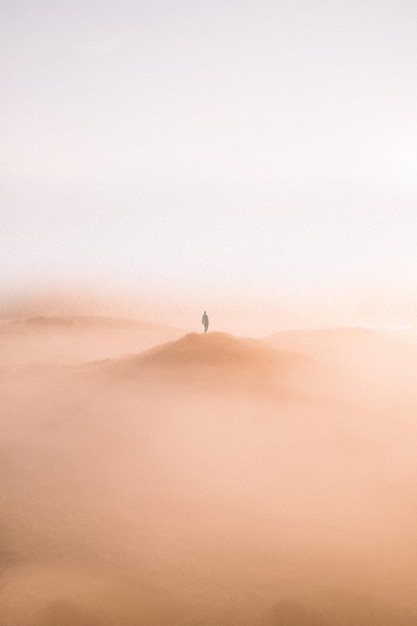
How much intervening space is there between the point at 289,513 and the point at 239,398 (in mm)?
A: 16416

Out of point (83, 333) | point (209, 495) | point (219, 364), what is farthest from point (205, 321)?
point (83, 333)

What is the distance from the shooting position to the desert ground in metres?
12.9

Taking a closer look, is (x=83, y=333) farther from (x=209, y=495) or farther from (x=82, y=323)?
(x=209, y=495)

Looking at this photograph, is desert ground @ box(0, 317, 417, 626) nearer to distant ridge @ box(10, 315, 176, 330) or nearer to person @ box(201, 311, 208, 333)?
person @ box(201, 311, 208, 333)

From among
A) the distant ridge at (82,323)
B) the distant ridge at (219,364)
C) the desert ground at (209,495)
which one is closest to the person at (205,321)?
the distant ridge at (219,364)

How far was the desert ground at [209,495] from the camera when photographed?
510 inches

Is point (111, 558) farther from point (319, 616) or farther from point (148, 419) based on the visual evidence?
point (148, 419)

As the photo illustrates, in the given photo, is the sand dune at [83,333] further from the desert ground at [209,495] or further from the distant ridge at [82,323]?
the desert ground at [209,495]

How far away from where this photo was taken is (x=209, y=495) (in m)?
20.2

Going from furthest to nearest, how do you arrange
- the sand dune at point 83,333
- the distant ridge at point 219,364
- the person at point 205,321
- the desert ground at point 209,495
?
the sand dune at point 83,333 < the person at point 205,321 < the distant ridge at point 219,364 < the desert ground at point 209,495

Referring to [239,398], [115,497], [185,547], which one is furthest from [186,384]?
[185,547]

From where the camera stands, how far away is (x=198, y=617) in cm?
1227

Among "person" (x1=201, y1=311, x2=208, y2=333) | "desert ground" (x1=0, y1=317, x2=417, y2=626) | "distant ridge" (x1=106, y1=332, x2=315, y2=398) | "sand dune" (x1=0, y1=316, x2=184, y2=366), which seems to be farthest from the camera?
"sand dune" (x1=0, y1=316, x2=184, y2=366)

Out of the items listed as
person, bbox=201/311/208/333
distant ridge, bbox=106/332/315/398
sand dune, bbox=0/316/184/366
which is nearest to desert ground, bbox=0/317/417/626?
distant ridge, bbox=106/332/315/398
